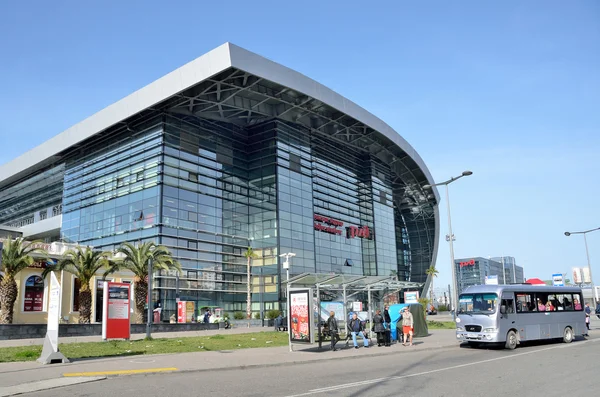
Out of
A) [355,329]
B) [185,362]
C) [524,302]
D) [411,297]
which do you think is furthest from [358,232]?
[185,362]

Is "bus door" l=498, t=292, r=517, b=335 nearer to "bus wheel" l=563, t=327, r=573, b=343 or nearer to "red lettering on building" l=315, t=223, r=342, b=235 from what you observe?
"bus wheel" l=563, t=327, r=573, b=343

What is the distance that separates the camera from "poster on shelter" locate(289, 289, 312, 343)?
61.9 feet

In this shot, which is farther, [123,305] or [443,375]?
[123,305]

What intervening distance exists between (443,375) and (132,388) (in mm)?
7244

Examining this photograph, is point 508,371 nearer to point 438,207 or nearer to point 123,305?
point 123,305

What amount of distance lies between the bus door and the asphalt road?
288 cm

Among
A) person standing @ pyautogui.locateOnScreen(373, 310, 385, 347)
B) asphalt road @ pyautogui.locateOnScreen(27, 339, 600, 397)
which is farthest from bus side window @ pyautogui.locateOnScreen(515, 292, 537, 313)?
person standing @ pyautogui.locateOnScreen(373, 310, 385, 347)

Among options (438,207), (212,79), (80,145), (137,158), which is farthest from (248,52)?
(438,207)

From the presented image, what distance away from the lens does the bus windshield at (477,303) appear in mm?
19859

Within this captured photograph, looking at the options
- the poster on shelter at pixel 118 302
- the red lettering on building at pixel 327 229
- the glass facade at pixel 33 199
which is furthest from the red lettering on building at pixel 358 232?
the poster on shelter at pixel 118 302

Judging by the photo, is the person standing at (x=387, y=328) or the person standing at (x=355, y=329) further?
the person standing at (x=387, y=328)

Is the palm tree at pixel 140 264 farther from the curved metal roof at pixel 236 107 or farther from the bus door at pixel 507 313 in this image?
the bus door at pixel 507 313

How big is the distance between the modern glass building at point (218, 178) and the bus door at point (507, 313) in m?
28.0

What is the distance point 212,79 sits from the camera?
42469 millimetres
